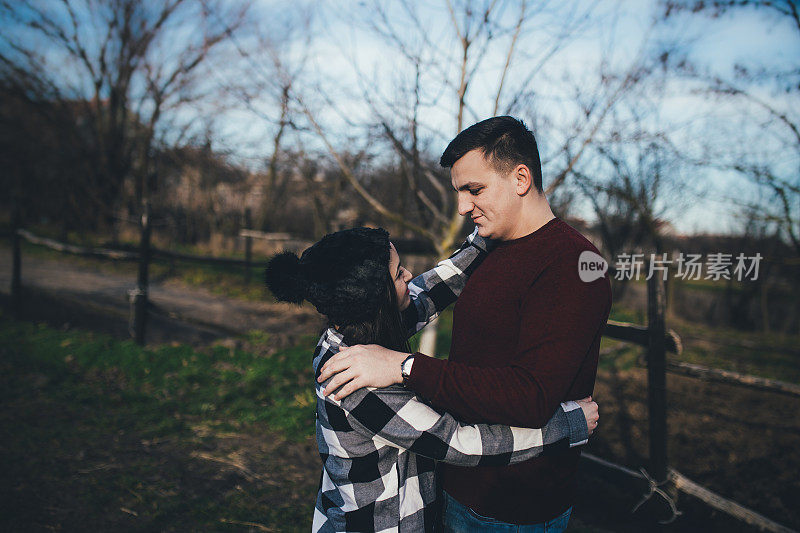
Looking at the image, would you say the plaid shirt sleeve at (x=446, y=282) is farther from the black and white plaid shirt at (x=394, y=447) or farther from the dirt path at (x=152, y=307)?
the dirt path at (x=152, y=307)

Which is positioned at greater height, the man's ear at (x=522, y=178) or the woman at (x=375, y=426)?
the man's ear at (x=522, y=178)

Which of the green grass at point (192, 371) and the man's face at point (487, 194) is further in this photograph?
the green grass at point (192, 371)

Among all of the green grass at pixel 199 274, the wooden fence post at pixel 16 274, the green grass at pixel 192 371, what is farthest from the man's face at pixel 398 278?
the green grass at pixel 199 274

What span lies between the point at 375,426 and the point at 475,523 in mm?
513

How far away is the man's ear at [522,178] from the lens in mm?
1467

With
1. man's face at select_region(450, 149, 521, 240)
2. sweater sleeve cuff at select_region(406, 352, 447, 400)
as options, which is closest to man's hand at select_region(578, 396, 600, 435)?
sweater sleeve cuff at select_region(406, 352, 447, 400)

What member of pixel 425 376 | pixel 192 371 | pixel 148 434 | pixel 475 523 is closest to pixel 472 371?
pixel 425 376

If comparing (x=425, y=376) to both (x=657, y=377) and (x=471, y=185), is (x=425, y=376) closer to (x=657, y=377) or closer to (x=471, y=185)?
(x=471, y=185)

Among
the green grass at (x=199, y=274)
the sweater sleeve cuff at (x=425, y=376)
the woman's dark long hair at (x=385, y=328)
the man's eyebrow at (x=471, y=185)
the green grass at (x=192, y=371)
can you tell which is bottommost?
the green grass at (x=192, y=371)

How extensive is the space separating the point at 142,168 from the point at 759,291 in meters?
20.7

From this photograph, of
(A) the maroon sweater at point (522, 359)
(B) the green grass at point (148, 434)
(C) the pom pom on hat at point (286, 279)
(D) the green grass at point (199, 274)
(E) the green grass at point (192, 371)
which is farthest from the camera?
(D) the green grass at point (199, 274)

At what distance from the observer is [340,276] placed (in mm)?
1332

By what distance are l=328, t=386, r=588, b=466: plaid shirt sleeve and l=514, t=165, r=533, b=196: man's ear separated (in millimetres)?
693

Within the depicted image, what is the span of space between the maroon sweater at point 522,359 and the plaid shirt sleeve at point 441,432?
6 cm
